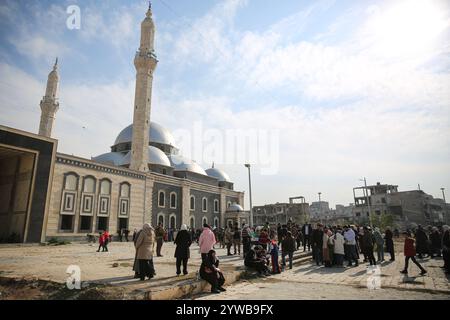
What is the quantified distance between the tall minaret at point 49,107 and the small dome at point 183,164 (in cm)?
1498

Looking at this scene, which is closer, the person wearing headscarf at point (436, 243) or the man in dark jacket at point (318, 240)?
the man in dark jacket at point (318, 240)

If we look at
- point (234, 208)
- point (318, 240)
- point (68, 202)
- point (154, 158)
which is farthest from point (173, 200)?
point (318, 240)

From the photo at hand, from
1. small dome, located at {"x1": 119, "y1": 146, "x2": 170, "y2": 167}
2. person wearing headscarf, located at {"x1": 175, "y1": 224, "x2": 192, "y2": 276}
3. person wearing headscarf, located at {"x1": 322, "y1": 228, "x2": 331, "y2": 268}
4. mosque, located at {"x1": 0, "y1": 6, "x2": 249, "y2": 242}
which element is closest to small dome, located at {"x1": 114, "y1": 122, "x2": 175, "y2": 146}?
mosque, located at {"x1": 0, "y1": 6, "x2": 249, "y2": 242}

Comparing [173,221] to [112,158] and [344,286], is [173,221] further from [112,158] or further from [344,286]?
[344,286]

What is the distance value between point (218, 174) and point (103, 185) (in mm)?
24881

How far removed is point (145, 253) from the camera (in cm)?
651

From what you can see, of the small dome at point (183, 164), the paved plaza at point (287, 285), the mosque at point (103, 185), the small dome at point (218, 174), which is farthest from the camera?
the small dome at point (218, 174)

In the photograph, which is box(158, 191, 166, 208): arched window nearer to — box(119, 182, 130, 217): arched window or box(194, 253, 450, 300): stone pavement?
box(119, 182, 130, 217): arched window

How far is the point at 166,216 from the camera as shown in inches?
1243

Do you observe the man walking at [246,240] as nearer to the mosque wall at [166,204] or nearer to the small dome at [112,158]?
the mosque wall at [166,204]

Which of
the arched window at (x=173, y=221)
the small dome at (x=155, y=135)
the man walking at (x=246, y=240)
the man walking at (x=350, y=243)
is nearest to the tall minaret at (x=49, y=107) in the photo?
the small dome at (x=155, y=135)

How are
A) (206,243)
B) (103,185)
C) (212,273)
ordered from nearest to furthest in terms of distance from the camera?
(212,273) < (206,243) < (103,185)

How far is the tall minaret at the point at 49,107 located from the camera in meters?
30.5
